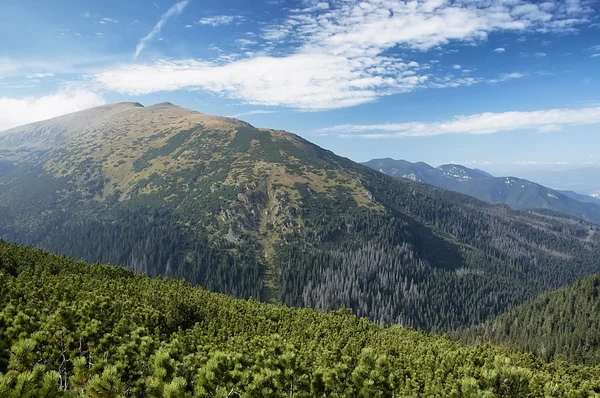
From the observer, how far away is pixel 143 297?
73.9 meters

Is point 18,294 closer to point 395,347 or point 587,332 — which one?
point 395,347

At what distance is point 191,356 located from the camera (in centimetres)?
2797

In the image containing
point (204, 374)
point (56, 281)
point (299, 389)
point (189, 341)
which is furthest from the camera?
point (56, 281)

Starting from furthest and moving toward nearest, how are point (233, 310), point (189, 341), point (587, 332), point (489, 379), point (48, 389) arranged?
1. point (587, 332)
2. point (233, 310)
3. point (189, 341)
4. point (489, 379)
5. point (48, 389)

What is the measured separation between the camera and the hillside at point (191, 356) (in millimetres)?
19484

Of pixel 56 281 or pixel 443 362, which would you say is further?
pixel 56 281

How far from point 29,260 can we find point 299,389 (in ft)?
297

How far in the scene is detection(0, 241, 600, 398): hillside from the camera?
19484 millimetres

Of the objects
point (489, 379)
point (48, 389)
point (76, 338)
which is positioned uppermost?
point (48, 389)

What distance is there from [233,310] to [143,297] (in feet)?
64.0

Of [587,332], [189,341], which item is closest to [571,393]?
[189,341]

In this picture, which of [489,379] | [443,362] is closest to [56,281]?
[443,362]

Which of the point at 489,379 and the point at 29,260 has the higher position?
the point at 489,379

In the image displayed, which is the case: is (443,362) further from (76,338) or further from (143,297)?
(143,297)
